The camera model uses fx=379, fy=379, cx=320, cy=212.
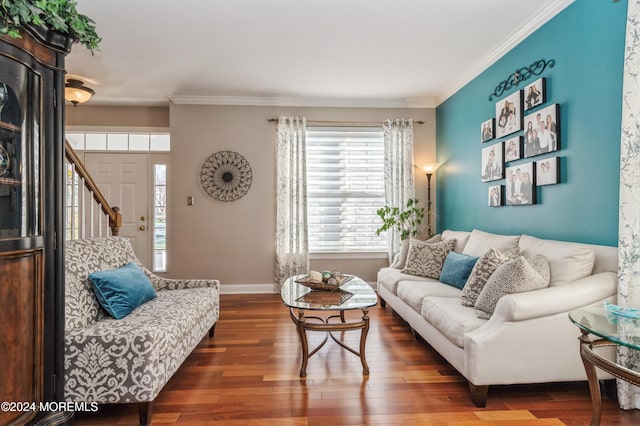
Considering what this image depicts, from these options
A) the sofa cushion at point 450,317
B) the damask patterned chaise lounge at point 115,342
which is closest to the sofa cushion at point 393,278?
the sofa cushion at point 450,317

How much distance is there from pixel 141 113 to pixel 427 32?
13.4ft

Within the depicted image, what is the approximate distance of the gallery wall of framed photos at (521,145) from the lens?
2943 mm

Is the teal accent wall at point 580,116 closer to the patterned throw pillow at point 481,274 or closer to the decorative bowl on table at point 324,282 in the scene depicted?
the patterned throw pillow at point 481,274

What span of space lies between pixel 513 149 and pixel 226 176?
3462 mm

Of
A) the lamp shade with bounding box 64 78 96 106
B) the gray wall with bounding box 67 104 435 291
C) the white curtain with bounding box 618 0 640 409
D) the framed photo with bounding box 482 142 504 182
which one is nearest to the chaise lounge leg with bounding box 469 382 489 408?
the white curtain with bounding box 618 0 640 409

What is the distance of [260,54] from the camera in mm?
3762

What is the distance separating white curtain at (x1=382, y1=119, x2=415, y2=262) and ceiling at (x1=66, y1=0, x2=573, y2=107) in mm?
424

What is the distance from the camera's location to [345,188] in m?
5.34

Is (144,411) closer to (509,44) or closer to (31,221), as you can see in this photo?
(31,221)

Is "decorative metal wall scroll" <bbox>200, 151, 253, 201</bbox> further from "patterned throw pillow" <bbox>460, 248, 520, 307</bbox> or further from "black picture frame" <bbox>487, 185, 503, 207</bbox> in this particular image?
"patterned throw pillow" <bbox>460, 248, 520, 307</bbox>

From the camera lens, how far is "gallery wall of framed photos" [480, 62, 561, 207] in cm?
294

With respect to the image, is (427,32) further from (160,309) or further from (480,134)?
(160,309)

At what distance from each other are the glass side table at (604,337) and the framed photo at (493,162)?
2064mm

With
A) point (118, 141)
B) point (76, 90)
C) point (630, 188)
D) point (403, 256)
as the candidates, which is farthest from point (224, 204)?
point (630, 188)
